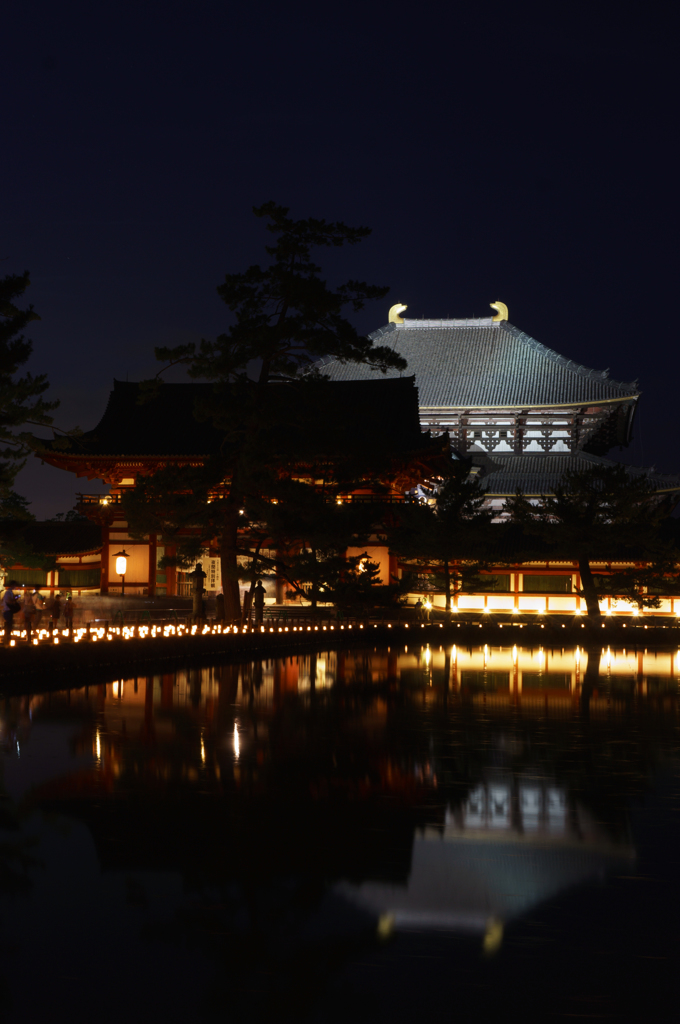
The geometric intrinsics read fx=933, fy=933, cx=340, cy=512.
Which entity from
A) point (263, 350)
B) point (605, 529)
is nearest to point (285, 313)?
point (263, 350)

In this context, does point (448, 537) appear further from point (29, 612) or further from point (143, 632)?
point (29, 612)

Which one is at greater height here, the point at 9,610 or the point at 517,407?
the point at 517,407

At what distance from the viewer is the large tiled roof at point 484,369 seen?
4669cm

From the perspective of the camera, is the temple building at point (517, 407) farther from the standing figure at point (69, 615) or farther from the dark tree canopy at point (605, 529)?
the standing figure at point (69, 615)

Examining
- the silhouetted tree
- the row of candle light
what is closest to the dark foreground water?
the row of candle light

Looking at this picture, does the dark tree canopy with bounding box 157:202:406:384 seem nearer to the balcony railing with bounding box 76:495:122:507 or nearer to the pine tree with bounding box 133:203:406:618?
the pine tree with bounding box 133:203:406:618

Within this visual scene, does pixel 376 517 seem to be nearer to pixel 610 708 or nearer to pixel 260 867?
pixel 610 708

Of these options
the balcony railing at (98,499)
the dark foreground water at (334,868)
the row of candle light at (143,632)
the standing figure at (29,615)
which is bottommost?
the dark foreground water at (334,868)

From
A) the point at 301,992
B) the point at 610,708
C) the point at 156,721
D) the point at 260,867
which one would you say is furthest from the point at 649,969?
the point at 610,708

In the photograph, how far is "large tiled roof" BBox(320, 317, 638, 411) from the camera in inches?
1838

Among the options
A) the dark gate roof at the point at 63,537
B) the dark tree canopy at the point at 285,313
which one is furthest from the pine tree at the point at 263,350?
the dark gate roof at the point at 63,537

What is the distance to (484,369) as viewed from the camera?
162 feet

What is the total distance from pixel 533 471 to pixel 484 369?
272 inches

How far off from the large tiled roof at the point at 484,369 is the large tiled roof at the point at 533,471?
9.05 feet
